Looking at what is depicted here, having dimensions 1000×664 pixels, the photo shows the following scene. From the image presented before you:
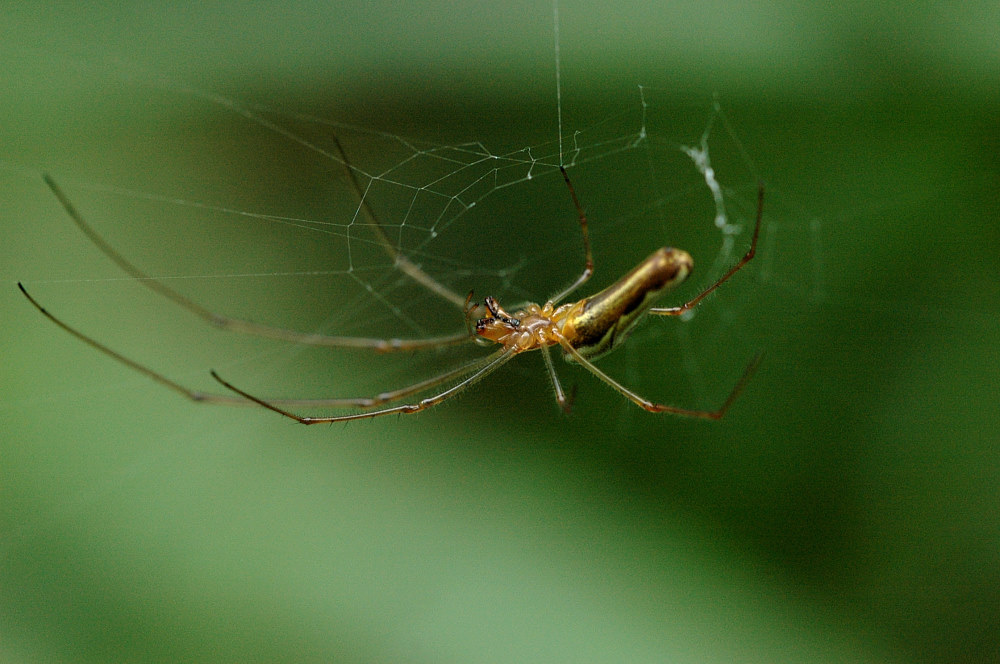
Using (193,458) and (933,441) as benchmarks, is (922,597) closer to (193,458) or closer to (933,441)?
(933,441)

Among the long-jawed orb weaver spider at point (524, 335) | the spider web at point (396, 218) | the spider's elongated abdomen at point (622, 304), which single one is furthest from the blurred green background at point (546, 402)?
the spider's elongated abdomen at point (622, 304)

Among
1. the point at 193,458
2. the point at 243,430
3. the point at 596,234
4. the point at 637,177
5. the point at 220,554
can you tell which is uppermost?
the point at 637,177

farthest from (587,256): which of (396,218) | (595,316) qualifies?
(396,218)

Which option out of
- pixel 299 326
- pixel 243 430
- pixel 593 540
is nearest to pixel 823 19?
pixel 593 540

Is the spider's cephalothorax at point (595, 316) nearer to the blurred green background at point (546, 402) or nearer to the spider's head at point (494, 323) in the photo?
the spider's head at point (494, 323)

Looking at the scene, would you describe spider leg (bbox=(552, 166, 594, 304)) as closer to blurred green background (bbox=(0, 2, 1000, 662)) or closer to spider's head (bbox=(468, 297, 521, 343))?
spider's head (bbox=(468, 297, 521, 343))

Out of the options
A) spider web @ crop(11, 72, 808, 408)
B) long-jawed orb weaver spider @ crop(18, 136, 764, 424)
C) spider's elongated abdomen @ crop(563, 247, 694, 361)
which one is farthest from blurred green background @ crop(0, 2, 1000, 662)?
spider's elongated abdomen @ crop(563, 247, 694, 361)
